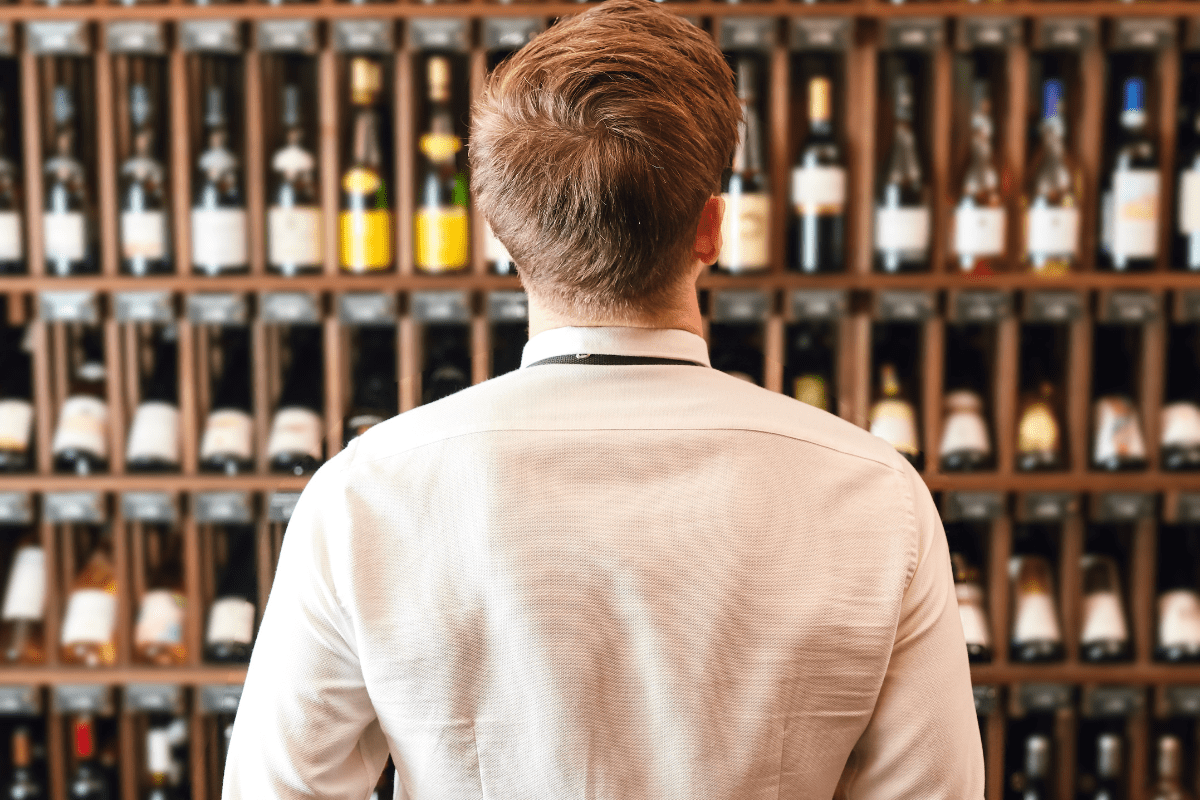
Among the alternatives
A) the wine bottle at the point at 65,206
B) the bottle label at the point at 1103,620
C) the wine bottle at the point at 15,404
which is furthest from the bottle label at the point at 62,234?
the bottle label at the point at 1103,620

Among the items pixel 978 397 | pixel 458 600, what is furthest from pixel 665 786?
pixel 978 397

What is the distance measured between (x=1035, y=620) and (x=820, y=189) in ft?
2.75

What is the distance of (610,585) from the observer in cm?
55

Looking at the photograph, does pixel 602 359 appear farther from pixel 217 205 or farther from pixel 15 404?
pixel 15 404

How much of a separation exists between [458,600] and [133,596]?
1.61 metres

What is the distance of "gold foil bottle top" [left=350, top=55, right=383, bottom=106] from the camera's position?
184cm

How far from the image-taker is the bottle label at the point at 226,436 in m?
1.88

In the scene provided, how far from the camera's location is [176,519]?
1.84 meters

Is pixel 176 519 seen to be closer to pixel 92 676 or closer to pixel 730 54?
pixel 92 676

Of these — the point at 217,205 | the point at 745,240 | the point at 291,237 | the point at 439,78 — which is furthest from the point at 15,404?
the point at 745,240

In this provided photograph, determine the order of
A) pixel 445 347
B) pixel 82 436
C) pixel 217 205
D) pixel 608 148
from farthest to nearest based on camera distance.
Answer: pixel 445 347 < pixel 217 205 < pixel 82 436 < pixel 608 148

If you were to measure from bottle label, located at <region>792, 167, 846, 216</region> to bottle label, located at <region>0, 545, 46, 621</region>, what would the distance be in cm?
150

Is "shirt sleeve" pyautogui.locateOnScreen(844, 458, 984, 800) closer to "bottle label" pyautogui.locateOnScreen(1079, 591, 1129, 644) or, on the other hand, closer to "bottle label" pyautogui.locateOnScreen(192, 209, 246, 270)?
"bottle label" pyautogui.locateOnScreen(1079, 591, 1129, 644)

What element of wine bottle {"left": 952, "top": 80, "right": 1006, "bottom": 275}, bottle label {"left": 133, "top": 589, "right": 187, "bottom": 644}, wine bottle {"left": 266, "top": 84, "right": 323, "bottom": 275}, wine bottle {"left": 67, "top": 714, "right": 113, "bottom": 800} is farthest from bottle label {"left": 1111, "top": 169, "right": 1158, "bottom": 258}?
wine bottle {"left": 67, "top": 714, "right": 113, "bottom": 800}
